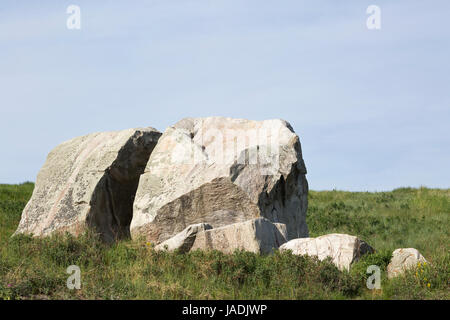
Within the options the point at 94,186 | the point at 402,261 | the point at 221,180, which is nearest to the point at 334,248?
the point at 402,261

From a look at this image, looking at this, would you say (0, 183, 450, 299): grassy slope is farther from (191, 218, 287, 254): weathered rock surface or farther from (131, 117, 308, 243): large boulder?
(131, 117, 308, 243): large boulder

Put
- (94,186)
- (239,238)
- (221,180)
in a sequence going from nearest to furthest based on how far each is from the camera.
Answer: (239,238)
(221,180)
(94,186)

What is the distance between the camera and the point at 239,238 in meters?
12.7

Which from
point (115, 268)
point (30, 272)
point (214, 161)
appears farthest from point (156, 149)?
point (30, 272)

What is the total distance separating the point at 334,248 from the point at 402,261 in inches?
62.4

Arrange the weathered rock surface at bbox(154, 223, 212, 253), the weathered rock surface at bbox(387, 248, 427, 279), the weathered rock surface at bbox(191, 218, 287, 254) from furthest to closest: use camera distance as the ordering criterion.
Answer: the weathered rock surface at bbox(154, 223, 212, 253) < the weathered rock surface at bbox(191, 218, 287, 254) < the weathered rock surface at bbox(387, 248, 427, 279)

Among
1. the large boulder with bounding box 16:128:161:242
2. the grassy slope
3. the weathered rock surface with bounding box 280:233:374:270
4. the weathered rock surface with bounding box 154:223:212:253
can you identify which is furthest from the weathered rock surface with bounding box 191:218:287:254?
the large boulder with bounding box 16:128:161:242

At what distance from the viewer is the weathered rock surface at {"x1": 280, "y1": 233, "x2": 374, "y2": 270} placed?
40.5 feet

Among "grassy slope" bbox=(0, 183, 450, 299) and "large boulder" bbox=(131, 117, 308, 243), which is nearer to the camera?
"grassy slope" bbox=(0, 183, 450, 299)

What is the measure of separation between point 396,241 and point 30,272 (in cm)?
1289

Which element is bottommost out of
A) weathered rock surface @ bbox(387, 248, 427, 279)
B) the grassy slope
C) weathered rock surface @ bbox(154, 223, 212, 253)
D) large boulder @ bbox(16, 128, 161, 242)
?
weathered rock surface @ bbox(387, 248, 427, 279)

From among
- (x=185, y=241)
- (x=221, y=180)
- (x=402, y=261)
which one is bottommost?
(x=402, y=261)

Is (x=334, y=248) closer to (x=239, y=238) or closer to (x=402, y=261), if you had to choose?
(x=402, y=261)

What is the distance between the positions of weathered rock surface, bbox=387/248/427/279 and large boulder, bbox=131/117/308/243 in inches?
142
